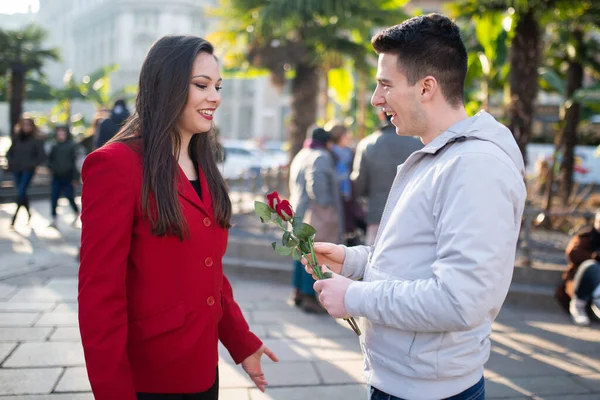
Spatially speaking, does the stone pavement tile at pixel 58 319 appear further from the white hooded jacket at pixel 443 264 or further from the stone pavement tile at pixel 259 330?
the white hooded jacket at pixel 443 264

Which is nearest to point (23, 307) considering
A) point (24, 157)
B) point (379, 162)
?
point (379, 162)

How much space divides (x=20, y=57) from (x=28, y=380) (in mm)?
18621

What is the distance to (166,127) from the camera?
1854 millimetres

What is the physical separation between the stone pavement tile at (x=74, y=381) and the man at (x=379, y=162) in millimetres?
2807

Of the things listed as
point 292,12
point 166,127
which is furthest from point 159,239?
point 292,12

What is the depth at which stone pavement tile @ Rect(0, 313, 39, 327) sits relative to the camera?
15.4ft

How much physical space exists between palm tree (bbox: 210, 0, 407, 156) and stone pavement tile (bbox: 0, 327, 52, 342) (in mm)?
7458

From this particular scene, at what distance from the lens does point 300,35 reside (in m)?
11.5

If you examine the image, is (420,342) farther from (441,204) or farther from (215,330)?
(215,330)

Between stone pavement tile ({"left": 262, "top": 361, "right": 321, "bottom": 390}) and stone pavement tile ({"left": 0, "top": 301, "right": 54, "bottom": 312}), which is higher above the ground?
stone pavement tile ({"left": 262, "top": 361, "right": 321, "bottom": 390})

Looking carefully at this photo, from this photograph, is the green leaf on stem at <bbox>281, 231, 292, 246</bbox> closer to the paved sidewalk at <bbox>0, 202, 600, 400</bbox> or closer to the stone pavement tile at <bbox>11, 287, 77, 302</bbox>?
the paved sidewalk at <bbox>0, 202, 600, 400</bbox>

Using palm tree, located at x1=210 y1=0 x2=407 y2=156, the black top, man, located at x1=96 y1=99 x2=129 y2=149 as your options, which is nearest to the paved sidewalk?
man, located at x1=96 y1=99 x2=129 y2=149

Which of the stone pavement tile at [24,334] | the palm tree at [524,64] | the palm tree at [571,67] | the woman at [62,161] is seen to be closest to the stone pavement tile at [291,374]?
the stone pavement tile at [24,334]

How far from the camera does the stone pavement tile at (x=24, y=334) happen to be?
Result: 4.32m
